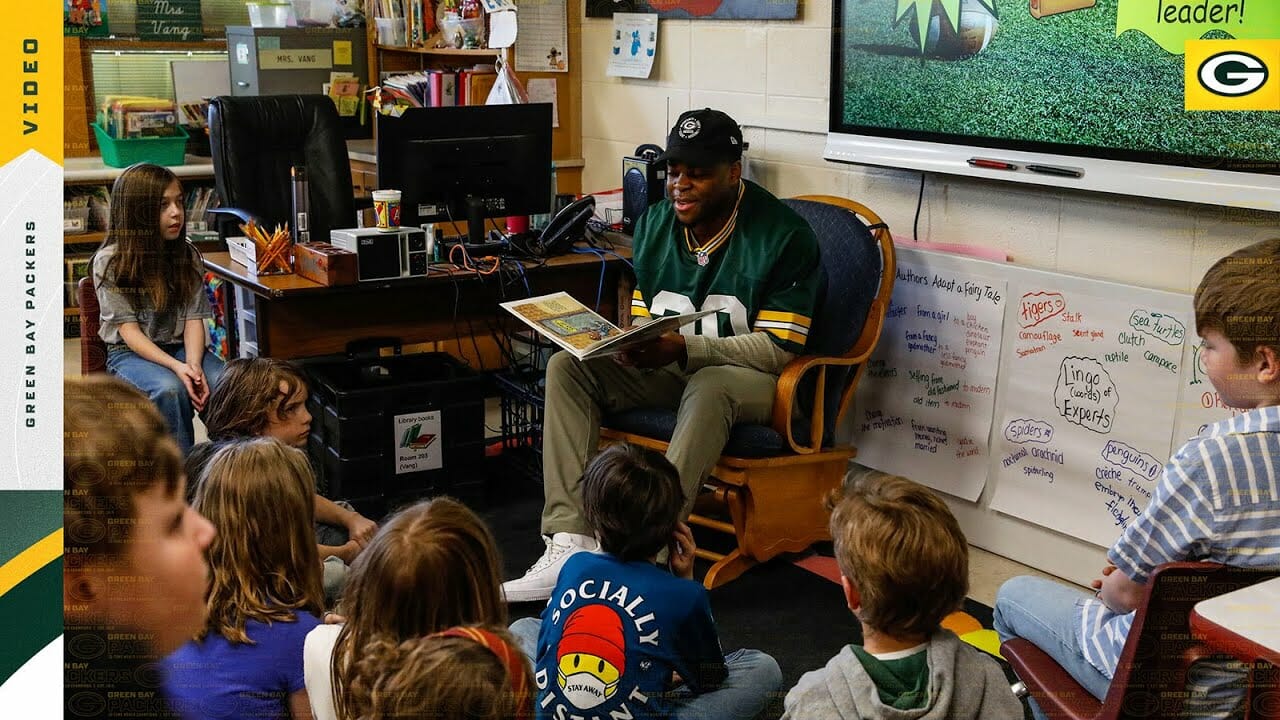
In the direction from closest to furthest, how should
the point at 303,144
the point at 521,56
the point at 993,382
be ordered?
the point at 993,382 < the point at 303,144 < the point at 521,56

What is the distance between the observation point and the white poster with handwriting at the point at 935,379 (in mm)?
3148

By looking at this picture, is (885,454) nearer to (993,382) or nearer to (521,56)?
(993,382)

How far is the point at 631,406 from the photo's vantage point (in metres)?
3.09

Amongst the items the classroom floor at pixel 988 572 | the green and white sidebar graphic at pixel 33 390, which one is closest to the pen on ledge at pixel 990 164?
the classroom floor at pixel 988 572

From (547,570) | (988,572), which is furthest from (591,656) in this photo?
(988,572)

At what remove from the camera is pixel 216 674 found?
1.51m

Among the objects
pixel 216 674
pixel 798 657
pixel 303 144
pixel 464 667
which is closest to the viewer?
pixel 464 667

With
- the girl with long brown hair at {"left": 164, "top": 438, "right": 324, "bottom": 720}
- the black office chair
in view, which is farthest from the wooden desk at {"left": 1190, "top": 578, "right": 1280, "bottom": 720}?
the black office chair

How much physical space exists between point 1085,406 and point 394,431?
1.71m

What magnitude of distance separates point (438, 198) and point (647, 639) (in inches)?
77.9

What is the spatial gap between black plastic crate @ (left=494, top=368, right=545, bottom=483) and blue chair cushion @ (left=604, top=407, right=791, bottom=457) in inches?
20.3

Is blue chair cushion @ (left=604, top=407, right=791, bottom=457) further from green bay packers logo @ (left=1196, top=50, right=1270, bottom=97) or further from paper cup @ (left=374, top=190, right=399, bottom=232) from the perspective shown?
green bay packers logo @ (left=1196, top=50, right=1270, bottom=97)

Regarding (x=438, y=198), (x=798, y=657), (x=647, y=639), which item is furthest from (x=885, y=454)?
(x=647, y=639)

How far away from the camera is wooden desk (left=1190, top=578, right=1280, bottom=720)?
1282 mm
